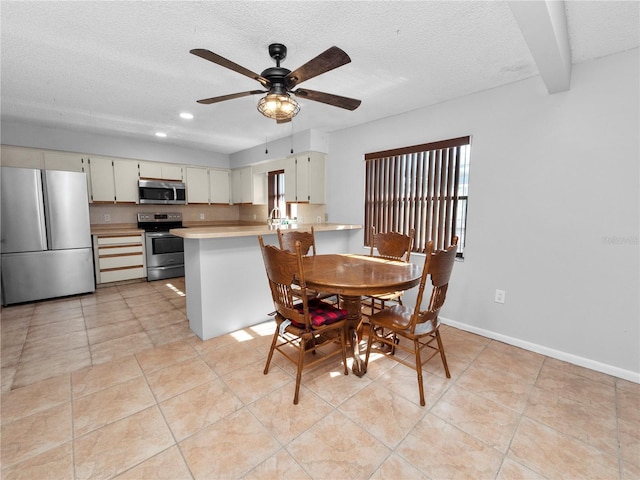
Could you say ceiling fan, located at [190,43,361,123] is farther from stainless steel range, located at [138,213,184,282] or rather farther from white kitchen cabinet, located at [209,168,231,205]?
white kitchen cabinet, located at [209,168,231,205]

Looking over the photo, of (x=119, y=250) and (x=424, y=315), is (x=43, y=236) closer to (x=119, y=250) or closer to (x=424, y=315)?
(x=119, y=250)

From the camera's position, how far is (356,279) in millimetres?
1879

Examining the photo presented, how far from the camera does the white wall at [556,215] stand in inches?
81.6

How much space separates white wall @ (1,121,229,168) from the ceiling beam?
16.6ft

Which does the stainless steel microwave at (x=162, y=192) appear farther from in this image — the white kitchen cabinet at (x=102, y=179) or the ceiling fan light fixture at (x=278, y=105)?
the ceiling fan light fixture at (x=278, y=105)

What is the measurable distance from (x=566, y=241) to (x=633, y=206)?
445 mm

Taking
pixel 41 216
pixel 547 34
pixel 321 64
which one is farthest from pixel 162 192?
pixel 547 34

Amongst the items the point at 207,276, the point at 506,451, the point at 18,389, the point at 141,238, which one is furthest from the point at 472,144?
the point at 141,238

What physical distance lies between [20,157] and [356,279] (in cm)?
499

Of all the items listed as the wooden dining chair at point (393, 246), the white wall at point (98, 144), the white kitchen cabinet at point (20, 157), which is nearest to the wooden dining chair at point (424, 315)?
the wooden dining chair at point (393, 246)

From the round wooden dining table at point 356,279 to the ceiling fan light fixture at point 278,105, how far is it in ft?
3.71

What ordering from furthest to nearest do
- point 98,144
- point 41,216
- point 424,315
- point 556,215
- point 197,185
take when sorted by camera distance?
point 197,185 < point 98,144 < point 41,216 < point 556,215 < point 424,315

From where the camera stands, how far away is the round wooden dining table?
177 centimetres

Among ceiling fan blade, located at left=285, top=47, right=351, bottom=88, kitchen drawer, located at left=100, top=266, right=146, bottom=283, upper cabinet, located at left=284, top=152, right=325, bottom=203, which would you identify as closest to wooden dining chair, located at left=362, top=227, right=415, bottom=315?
upper cabinet, located at left=284, top=152, right=325, bottom=203
